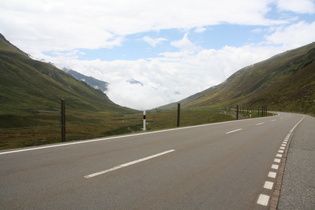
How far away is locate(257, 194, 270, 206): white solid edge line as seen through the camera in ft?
13.4

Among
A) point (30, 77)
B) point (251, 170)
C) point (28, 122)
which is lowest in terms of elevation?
point (28, 122)

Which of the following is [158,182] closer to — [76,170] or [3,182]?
[76,170]

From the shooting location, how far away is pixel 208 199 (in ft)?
13.5

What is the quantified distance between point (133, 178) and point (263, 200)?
253cm

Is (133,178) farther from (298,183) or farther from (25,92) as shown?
(25,92)

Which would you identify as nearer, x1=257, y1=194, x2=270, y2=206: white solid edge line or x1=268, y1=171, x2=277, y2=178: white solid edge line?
x1=257, y1=194, x2=270, y2=206: white solid edge line

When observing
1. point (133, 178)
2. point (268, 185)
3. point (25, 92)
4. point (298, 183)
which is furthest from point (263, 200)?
point (25, 92)

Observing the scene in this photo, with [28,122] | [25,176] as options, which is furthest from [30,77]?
[25,176]

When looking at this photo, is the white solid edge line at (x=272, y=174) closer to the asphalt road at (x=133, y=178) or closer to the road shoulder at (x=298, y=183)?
the asphalt road at (x=133, y=178)

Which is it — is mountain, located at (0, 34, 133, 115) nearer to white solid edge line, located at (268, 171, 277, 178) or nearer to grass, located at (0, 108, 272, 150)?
grass, located at (0, 108, 272, 150)

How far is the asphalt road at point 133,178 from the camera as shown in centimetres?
386

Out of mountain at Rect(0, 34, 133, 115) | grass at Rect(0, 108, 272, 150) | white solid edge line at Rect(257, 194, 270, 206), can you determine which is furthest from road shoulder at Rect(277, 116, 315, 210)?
mountain at Rect(0, 34, 133, 115)

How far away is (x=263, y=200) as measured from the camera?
4.22m

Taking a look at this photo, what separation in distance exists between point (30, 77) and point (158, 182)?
694ft
